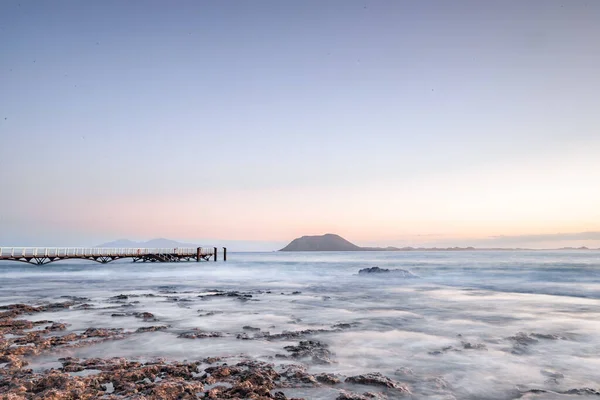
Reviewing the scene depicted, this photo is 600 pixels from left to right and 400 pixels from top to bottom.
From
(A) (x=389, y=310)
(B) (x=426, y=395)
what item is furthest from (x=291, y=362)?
(A) (x=389, y=310)

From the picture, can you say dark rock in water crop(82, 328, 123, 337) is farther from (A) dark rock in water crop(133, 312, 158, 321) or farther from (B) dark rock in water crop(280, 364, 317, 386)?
(B) dark rock in water crop(280, 364, 317, 386)

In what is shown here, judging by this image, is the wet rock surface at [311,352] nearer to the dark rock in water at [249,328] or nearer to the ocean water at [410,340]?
the ocean water at [410,340]

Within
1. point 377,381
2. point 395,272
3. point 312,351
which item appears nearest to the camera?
point 377,381

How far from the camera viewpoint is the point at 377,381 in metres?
7.74

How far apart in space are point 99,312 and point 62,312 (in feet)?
5.16

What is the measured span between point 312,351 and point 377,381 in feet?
8.56

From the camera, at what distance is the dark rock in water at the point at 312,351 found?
9.34 m

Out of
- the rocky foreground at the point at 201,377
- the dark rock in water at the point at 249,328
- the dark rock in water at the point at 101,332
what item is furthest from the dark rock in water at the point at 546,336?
the dark rock in water at the point at 101,332

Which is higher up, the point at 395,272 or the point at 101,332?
the point at 101,332

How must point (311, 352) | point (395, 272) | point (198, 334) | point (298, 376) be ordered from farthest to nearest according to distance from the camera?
point (395, 272) < point (198, 334) < point (311, 352) < point (298, 376)

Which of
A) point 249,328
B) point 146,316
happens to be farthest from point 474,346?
point 146,316

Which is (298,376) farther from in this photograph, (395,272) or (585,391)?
(395,272)

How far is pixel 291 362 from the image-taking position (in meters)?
8.98

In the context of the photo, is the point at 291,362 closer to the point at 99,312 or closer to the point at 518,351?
the point at 518,351
